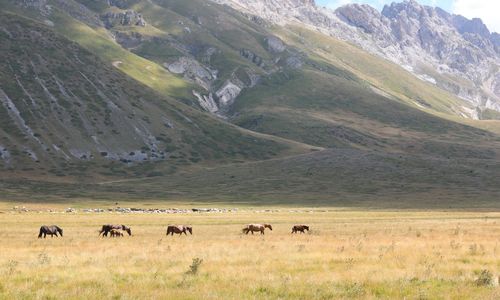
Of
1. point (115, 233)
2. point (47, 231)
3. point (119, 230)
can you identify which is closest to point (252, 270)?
point (115, 233)

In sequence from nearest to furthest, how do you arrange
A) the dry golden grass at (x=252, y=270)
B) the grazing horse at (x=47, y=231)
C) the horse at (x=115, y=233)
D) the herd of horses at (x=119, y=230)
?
1. the dry golden grass at (x=252, y=270)
2. the grazing horse at (x=47, y=231)
3. the herd of horses at (x=119, y=230)
4. the horse at (x=115, y=233)

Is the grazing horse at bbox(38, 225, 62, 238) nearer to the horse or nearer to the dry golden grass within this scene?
the horse

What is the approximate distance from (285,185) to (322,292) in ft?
485

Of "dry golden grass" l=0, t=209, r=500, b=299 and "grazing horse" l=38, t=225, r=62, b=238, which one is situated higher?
"dry golden grass" l=0, t=209, r=500, b=299

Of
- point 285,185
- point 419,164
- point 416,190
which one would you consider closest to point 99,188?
point 285,185

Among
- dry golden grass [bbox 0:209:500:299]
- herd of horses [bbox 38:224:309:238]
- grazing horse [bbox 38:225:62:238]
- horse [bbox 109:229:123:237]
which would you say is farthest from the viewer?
horse [bbox 109:229:123:237]

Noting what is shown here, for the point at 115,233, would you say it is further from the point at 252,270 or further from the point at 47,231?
the point at 252,270

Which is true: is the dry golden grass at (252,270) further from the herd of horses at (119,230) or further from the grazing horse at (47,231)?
the herd of horses at (119,230)

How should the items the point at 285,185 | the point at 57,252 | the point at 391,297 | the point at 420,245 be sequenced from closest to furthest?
the point at 391,297, the point at 57,252, the point at 420,245, the point at 285,185

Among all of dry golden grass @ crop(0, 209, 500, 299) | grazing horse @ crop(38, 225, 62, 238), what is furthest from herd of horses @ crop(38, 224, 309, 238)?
dry golden grass @ crop(0, 209, 500, 299)

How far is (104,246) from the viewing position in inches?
1516

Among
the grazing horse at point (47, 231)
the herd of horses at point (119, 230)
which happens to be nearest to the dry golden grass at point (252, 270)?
the grazing horse at point (47, 231)

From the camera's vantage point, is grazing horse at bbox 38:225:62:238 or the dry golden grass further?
grazing horse at bbox 38:225:62:238

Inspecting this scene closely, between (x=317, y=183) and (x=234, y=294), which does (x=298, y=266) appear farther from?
(x=317, y=183)
